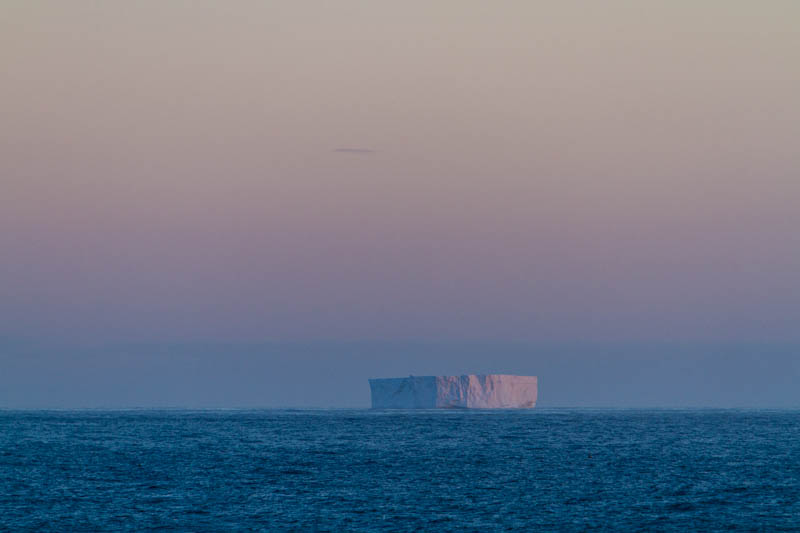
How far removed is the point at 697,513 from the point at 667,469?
13735mm

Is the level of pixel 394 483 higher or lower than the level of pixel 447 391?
lower

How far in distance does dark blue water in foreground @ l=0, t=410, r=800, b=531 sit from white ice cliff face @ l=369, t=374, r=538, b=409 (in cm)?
3433

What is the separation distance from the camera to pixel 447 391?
328ft

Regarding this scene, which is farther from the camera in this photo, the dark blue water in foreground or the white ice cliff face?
the white ice cliff face

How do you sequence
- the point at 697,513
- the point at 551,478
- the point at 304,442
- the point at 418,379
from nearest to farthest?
the point at 697,513 < the point at 551,478 < the point at 304,442 < the point at 418,379

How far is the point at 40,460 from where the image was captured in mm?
45875

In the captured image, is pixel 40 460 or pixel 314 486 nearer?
pixel 314 486

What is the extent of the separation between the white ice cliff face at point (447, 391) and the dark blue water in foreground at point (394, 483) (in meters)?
34.3

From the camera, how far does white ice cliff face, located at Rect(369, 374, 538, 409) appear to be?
99.9 m

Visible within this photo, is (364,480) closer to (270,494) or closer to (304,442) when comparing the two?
(270,494)

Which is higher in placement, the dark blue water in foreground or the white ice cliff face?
the white ice cliff face

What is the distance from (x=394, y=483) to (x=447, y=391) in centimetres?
6240

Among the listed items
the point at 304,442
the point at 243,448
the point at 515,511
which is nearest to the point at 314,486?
the point at 515,511

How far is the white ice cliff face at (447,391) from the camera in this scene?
99.9m
